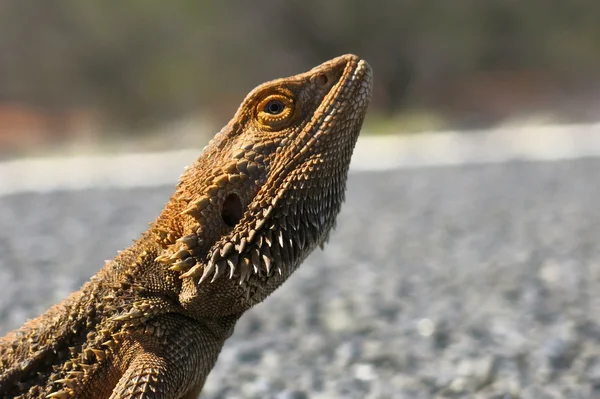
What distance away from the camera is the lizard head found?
2.82 metres

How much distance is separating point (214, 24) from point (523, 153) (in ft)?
63.3

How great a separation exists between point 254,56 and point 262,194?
97.6 ft

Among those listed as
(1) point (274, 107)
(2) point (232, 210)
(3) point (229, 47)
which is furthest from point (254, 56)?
(2) point (232, 210)

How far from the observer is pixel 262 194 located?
287cm

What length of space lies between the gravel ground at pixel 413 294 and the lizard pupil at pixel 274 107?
210 cm

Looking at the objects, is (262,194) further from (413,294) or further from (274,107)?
(413,294)

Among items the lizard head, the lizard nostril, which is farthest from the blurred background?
the lizard nostril

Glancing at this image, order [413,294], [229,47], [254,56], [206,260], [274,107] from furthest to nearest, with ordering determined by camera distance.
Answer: [229,47] < [254,56] < [413,294] < [274,107] < [206,260]

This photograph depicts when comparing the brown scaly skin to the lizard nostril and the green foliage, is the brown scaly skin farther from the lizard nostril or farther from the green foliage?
the green foliage

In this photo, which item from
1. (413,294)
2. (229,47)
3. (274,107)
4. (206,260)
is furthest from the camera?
(229,47)

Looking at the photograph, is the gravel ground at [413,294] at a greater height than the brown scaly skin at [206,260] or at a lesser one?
greater

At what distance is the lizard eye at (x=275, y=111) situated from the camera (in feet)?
9.79

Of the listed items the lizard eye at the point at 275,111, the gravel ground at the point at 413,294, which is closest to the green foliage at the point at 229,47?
the gravel ground at the point at 413,294

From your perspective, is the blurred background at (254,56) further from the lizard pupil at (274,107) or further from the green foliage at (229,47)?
the lizard pupil at (274,107)
